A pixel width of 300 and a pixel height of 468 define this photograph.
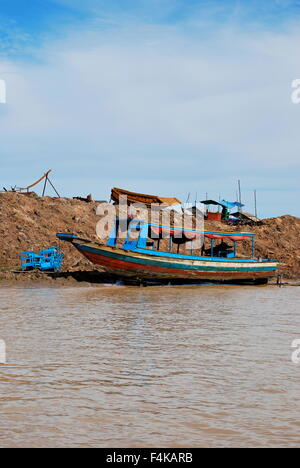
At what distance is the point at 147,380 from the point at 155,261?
19788mm

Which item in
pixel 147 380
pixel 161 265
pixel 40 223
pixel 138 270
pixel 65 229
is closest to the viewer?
pixel 147 380

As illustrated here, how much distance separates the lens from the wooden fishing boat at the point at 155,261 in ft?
90.5

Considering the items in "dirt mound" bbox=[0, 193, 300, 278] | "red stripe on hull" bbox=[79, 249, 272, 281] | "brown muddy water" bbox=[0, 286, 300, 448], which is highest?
"dirt mound" bbox=[0, 193, 300, 278]

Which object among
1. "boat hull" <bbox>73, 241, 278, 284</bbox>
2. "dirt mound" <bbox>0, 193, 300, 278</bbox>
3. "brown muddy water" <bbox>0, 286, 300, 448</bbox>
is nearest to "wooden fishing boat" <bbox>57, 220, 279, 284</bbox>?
"boat hull" <bbox>73, 241, 278, 284</bbox>

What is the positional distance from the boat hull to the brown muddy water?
10.8 metres

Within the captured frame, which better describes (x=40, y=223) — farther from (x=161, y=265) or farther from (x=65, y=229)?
(x=161, y=265)

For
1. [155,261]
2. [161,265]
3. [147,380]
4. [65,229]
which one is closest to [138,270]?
[155,261]

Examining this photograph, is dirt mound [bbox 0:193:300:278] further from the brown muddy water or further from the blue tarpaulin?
the brown muddy water

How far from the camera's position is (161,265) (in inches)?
1126

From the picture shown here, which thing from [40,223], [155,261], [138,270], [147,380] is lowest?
[147,380]

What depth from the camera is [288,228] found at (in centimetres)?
4791

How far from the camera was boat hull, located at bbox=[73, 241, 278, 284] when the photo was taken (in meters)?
27.6

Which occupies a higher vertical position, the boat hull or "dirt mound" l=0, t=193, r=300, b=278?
"dirt mound" l=0, t=193, r=300, b=278

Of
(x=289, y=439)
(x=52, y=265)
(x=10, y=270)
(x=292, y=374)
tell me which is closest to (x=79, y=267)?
(x=52, y=265)
